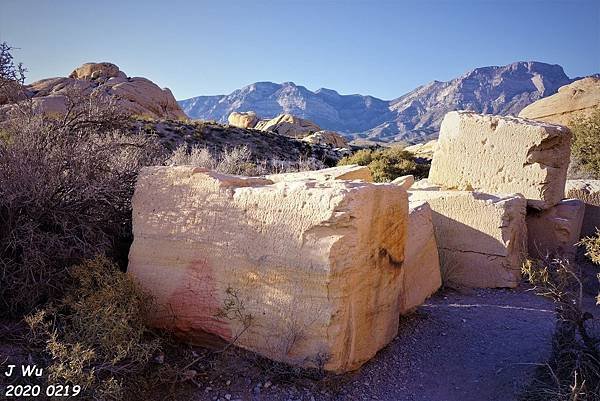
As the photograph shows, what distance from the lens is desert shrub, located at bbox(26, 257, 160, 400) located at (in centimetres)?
273

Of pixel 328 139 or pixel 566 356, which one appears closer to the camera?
pixel 566 356

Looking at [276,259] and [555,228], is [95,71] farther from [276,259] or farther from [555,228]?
[276,259]


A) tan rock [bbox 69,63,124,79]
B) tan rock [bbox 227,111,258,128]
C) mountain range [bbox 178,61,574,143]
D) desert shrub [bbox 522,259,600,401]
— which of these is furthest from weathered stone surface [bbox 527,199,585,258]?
mountain range [bbox 178,61,574,143]

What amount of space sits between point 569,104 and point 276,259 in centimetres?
1971

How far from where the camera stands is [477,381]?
372cm

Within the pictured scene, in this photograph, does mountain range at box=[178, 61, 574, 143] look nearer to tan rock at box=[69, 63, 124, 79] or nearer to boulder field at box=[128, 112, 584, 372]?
tan rock at box=[69, 63, 124, 79]

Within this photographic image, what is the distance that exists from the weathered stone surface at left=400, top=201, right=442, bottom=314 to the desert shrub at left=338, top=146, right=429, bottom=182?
7.30 m

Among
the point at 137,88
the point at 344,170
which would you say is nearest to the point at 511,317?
the point at 344,170

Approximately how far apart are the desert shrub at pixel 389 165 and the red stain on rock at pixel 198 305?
922 centimetres

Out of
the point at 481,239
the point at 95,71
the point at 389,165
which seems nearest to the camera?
the point at 481,239

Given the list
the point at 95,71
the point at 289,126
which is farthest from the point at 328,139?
the point at 95,71

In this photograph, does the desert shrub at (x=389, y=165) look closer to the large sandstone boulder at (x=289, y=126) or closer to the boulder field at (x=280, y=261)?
the boulder field at (x=280, y=261)

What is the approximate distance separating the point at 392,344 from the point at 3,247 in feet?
10.3

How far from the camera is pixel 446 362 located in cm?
406
